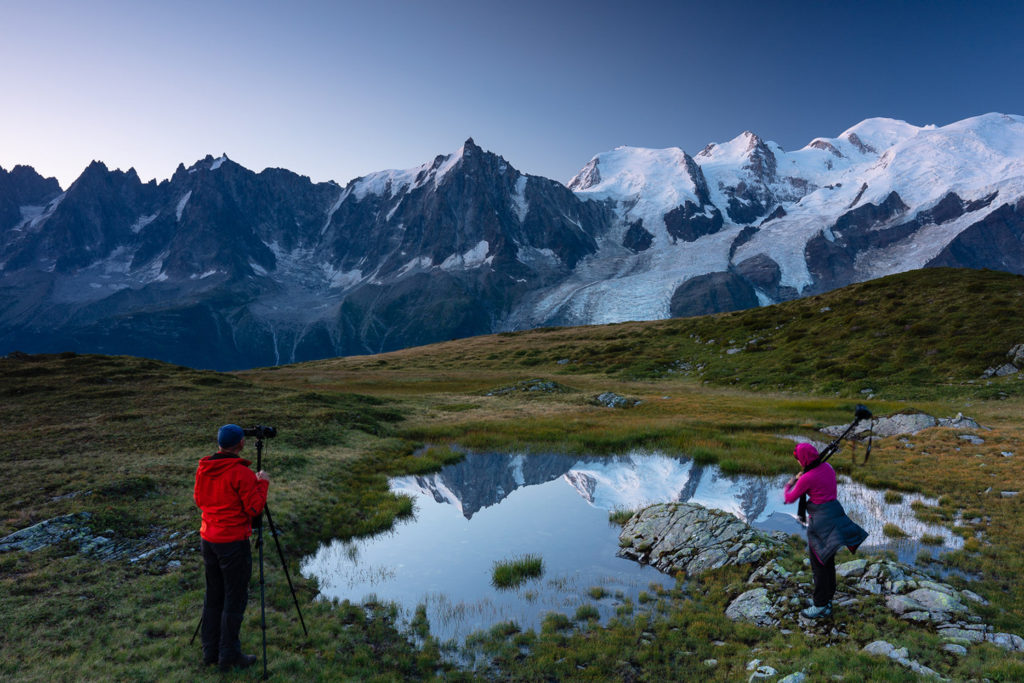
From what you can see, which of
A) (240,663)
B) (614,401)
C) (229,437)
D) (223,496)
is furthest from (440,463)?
(614,401)

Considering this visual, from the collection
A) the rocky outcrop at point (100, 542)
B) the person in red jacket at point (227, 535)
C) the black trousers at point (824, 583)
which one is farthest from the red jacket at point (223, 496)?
the black trousers at point (824, 583)

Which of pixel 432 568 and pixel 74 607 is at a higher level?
pixel 74 607

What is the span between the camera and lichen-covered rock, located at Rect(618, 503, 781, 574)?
14780 millimetres

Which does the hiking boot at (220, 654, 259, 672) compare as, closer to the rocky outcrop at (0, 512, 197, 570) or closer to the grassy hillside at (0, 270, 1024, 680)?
the grassy hillside at (0, 270, 1024, 680)

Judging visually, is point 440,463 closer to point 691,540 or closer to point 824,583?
point 691,540

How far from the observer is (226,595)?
9547 mm

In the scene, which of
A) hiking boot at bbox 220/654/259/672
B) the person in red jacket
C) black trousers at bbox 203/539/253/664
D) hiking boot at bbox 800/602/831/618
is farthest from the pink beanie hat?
hiking boot at bbox 220/654/259/672

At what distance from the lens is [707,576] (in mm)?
14117

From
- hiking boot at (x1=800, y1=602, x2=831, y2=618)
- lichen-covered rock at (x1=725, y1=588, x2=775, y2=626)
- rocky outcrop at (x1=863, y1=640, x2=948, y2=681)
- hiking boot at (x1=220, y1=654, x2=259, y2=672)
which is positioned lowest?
lichen-covered rock at (x1=725, y1=588, x2=775, y2=626)

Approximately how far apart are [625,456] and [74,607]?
2575cm

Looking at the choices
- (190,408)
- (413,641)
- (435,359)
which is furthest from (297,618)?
(435,359)

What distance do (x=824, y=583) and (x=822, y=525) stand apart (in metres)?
1.34

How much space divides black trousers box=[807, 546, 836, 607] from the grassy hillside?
0.85 m

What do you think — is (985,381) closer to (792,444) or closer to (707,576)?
(792,444)
